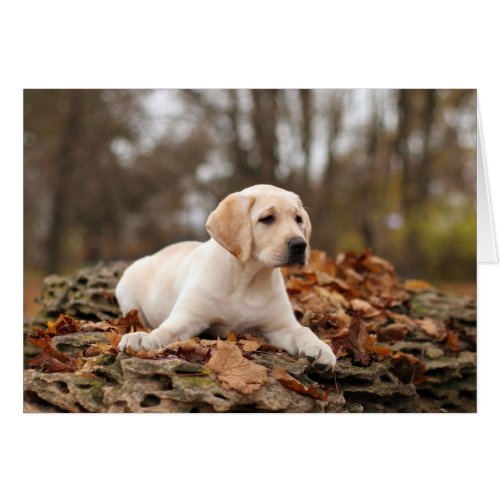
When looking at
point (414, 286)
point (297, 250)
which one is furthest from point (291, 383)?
point (414, 286)

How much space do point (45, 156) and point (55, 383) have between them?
5.09 m

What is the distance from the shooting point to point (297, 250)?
317 cm

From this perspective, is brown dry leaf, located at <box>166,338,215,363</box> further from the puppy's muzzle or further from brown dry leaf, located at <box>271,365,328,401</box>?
the puppy's muzzle

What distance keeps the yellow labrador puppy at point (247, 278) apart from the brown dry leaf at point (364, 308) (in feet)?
3.98

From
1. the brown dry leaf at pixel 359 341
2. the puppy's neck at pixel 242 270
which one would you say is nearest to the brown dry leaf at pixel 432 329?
the brown dry leaf at pixel 359 341

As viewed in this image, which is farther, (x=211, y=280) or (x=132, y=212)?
(x=132, y=212)

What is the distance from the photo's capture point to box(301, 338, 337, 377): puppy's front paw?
3.21m

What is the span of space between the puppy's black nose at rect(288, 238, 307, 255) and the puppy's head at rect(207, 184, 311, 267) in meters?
0.04

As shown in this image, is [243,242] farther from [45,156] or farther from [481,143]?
[45,156]

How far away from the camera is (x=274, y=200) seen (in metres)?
3.31

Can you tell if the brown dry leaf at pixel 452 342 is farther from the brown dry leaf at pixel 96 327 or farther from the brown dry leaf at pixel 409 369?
the brown dry leaf at pixel 96 327

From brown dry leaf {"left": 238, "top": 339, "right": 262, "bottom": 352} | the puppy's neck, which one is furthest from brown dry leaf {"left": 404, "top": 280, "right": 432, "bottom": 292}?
brown dry leaf {"left": 238, "top": 339, "right": 262, "bottom": 352}

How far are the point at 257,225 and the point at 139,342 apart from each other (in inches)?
32.8
